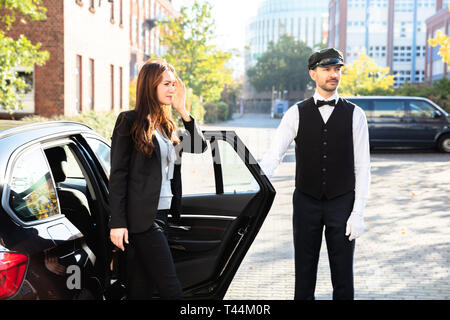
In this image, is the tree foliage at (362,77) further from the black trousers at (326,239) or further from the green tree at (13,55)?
the black trousers at (326,239)

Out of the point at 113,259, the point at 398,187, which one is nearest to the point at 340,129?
the point at 113,259

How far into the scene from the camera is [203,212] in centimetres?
406

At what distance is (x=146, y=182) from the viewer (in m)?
3.12

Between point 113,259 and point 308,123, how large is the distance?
1.42 metres

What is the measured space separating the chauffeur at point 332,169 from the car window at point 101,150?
4.20 ft

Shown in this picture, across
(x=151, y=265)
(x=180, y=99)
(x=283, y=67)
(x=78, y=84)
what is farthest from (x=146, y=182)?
(x=283, y=67)

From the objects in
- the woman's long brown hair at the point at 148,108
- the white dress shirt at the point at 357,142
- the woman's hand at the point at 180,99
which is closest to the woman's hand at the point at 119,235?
the woman's long brown hair at the point at 148,108

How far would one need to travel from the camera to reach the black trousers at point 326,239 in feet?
11.8

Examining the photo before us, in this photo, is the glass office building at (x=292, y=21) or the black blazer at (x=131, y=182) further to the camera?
the glass office building at (x=292, y=21)

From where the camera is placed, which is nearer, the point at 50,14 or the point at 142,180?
the point at 142,180

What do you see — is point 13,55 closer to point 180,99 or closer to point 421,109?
point 180,99

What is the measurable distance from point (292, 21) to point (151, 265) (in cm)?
16193

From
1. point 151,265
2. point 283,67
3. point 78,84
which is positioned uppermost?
point 283,67
